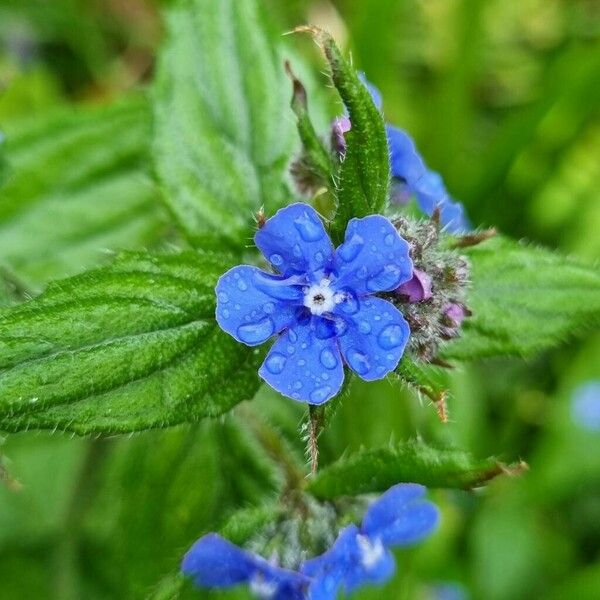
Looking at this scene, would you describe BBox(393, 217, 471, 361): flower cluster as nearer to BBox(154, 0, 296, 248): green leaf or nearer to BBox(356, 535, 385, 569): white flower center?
BBox(356, 535, 385, 569): white flower center

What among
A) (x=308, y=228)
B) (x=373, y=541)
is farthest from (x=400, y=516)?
(x=308, y=228)

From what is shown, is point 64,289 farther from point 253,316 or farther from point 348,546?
point 348,546

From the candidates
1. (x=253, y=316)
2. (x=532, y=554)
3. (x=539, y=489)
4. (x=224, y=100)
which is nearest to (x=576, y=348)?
(x=539, y=489)

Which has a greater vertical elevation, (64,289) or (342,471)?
(64,289)

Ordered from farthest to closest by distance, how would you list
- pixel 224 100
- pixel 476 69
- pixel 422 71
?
pixel 422 71, pixel 476 69, pixel 224 100

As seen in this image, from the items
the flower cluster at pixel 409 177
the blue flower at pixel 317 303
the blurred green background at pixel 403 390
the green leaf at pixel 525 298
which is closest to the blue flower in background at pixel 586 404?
the blurred green background at pixel 403 390
